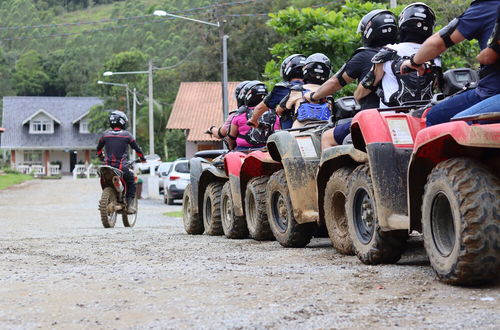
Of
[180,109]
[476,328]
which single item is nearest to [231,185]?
[476,328]

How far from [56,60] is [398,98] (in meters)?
140

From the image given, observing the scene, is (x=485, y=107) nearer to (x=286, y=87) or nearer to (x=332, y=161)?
(x=332, y=161)

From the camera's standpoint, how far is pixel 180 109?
56062 mm

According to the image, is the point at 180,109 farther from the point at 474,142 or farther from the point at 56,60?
the point at 56,60

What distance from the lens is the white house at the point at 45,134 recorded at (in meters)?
99.8

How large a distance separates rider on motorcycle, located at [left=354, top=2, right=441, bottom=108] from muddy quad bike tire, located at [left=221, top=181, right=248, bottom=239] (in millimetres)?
4092

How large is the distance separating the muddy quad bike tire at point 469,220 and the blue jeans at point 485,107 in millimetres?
333

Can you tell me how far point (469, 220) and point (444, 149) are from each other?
2.38ft

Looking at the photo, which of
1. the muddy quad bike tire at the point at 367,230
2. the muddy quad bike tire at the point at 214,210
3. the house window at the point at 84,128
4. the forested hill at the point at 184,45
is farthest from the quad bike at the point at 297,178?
the house window at the point at 84,128

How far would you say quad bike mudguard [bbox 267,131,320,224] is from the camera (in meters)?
9.43

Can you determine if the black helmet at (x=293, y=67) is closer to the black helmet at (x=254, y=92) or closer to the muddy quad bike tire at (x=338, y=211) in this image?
the black helmet at (x=254, y=92)

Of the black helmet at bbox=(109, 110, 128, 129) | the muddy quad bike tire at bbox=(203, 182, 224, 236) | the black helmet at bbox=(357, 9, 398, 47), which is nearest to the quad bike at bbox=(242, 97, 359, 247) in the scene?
the black helmet at bbox=(357, 9, 398, 47)

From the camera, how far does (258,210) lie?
429 inches


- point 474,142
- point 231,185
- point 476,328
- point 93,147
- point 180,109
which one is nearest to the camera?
point 476,328
